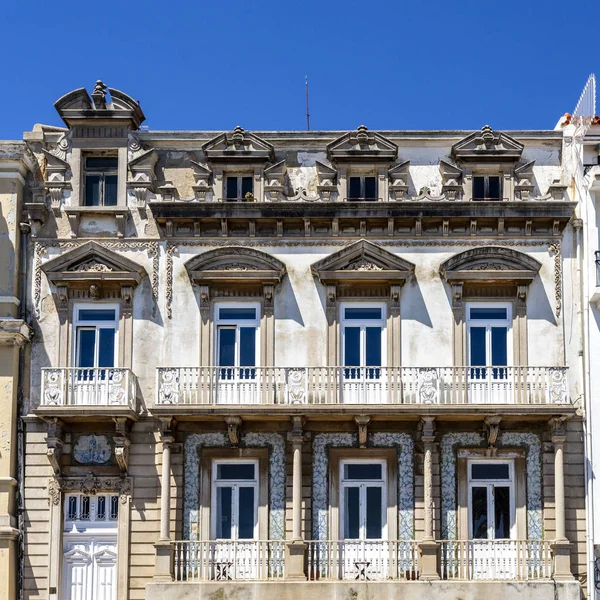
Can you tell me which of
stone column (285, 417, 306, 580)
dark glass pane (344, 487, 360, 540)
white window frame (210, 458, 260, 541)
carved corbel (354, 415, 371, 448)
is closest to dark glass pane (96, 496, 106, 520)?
white window frame (210, 458, 260, 541)

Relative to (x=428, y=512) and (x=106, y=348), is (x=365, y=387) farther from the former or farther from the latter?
(x=106, y=348)

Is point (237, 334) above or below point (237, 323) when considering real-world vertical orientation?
below

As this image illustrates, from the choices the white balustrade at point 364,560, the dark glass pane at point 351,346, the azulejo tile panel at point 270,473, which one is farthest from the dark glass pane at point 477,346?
the azulejo tile panel at point 270,473

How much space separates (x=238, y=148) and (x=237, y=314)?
13.0 feet

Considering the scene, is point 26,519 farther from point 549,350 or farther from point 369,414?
point 549,350

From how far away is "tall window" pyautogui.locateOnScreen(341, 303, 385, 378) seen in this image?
30609 mm

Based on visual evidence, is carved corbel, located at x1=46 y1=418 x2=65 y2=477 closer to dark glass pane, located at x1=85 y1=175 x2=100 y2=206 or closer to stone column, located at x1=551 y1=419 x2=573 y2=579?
dark glass pane, located at x1=85 y1=175 x2=100 y2=206

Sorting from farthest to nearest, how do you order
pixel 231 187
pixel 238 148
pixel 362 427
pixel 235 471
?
pixel 231 187 → pixel 238 148 → pixel 235 471 → pixel 362 427

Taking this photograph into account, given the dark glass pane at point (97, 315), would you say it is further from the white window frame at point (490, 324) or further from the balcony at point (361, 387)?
the white window frame at point (490, 324)

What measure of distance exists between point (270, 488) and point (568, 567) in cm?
674

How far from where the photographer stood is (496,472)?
30.1 meters

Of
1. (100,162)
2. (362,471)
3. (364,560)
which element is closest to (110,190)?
(100,162)

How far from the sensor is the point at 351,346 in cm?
3070

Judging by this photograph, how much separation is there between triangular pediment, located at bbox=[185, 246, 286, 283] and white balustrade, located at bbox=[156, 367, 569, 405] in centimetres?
219
